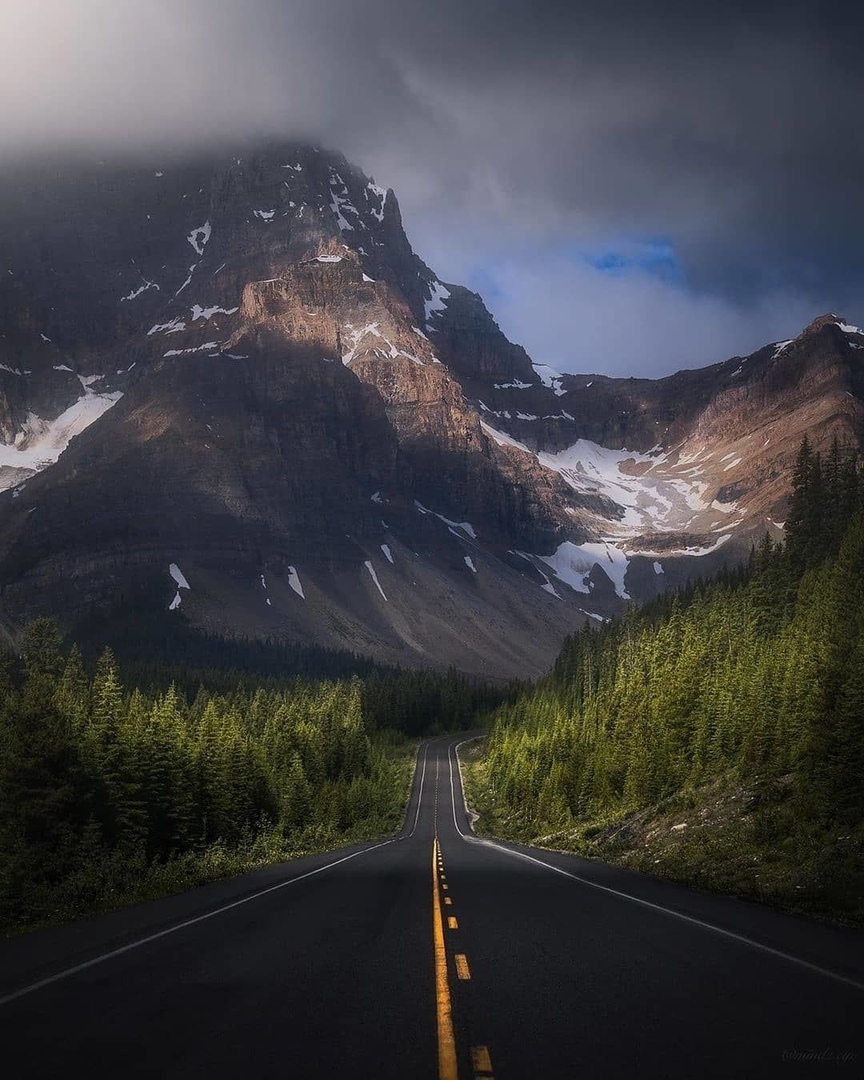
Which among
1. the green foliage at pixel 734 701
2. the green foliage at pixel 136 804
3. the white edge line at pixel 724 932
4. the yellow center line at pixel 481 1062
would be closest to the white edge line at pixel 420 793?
the green foliage at pixel 136 804

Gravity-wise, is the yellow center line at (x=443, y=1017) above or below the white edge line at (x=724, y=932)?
above

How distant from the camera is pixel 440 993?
9.51 metres

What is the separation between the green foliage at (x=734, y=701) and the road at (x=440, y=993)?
41.3ft

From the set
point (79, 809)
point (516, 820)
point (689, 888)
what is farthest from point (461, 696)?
point (689, 888)

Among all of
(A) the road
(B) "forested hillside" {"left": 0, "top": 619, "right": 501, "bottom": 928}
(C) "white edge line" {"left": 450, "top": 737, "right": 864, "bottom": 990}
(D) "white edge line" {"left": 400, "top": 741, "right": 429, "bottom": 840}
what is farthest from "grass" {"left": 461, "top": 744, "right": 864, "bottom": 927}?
(D) "white edge line" {"left": 400, "top": 741, "right": 429, "bottom": 840}

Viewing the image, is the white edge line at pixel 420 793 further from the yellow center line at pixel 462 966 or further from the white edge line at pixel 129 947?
the yellow center line at pixel 462 966

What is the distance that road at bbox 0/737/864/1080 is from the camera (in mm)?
7203

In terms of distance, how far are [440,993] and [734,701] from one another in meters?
38.4

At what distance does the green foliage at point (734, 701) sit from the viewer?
96.9 feet

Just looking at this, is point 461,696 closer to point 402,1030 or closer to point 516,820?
point 516,820

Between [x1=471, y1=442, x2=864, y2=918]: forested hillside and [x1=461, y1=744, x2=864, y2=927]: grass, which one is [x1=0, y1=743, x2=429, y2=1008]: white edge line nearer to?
[x1=461, y1=744, x2=864, y2=927]: grass

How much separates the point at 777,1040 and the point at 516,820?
66.3 m

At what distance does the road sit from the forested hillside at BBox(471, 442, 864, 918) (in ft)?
17.6

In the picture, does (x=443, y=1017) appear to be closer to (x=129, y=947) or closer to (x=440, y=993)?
(x=440, y=993)
